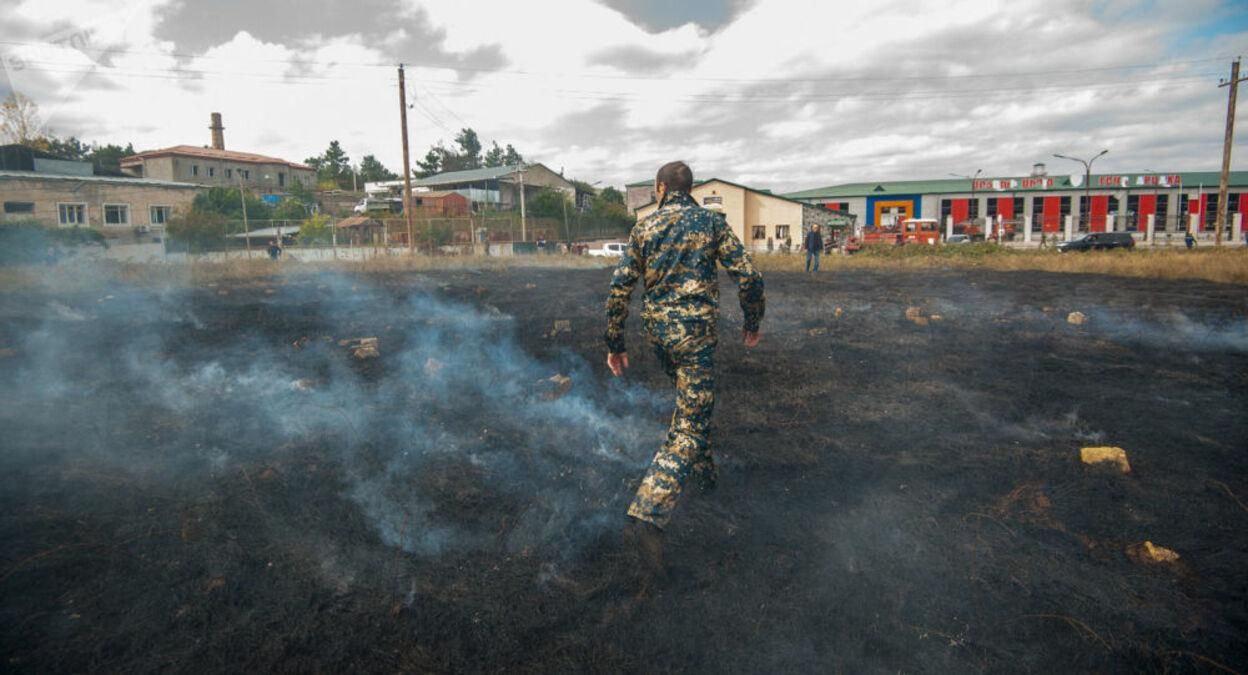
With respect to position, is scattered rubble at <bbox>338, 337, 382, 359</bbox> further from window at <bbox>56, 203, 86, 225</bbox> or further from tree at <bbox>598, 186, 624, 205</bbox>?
tree at <bbox>598, 186, 624, 205</bbox>

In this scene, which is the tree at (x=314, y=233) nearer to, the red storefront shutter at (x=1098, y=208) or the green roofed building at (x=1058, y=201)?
the green roofed building at (x=1058, y=201)

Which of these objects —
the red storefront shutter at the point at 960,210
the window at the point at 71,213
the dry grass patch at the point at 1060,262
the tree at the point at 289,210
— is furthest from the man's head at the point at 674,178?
the red storefront shutter at the point at 960,210

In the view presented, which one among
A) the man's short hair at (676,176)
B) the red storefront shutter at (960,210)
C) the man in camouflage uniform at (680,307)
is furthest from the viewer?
the red storefront shutter at (960,210)

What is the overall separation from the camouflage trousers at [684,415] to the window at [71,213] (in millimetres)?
34754

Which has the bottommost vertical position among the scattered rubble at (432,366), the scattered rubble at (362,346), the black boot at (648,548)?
the black boot at (648,548)

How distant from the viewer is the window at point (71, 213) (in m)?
27.1

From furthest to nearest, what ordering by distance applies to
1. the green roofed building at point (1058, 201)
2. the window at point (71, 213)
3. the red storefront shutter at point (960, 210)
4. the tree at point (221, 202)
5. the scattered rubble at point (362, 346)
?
the red storefront shutter at point (960, 210), the green roofed building at point (1058, 201), the tree at point (221, 202), the window at point (71, 213), the scattered rubble at point (362, 346)

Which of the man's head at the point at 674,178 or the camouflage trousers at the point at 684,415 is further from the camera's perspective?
the man's head at the point at 674,178

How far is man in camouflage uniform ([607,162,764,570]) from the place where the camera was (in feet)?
9.19

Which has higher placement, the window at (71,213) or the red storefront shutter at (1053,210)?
the red storefront shutter at (1053,210)

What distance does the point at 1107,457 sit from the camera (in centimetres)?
371

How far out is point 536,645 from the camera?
2254 millimetres

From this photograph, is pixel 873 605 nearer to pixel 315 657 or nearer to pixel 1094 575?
pixel 1094 575

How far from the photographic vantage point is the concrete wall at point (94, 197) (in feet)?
84.6
